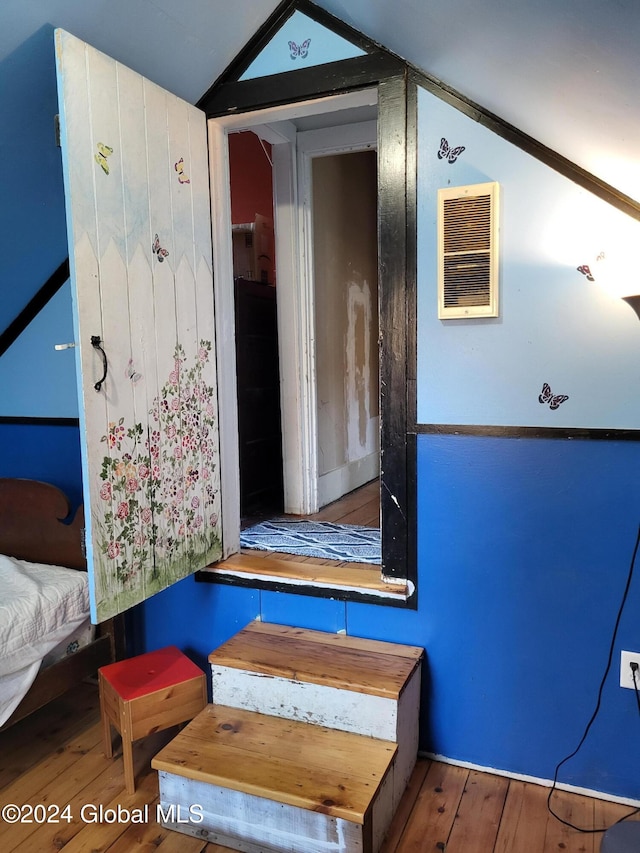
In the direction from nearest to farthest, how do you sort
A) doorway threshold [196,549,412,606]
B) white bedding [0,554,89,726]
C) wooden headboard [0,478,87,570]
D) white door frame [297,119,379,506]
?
1. white bedding [0,554,89,726]
2. doorway threshold [196,549,412,606]
3. wooden headboard [0,478,87,570]
4. white door frame [297,119,379,506]

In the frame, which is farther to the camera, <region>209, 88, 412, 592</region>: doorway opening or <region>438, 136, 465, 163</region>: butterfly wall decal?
<region>209, 88, 412, 592</region>: doorway opening

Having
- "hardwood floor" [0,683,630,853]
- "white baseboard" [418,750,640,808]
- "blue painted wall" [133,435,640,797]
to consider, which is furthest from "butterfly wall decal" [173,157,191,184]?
"white baseboard" [418,750,640,808]

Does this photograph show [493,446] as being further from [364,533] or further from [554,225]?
[364,533]

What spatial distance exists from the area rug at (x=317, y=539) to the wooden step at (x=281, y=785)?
68 cm

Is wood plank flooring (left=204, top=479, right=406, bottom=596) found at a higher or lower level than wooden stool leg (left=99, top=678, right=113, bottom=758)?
higher

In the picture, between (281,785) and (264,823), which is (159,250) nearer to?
(281,785)

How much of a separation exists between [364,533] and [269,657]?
2.98 ft

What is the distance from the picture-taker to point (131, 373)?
175 cm

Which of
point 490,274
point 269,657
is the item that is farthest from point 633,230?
point 269,657

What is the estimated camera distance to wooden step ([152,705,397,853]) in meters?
1.55

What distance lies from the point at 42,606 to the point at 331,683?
0.98 m

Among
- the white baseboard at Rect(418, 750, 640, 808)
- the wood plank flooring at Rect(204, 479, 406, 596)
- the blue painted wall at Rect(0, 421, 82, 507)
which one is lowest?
the white baseboard at Rect(418, 750, 640, 808)

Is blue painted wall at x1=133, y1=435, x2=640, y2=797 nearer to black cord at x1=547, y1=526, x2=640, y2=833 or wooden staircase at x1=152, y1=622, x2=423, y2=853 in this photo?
black cord at x1=547, y1=526, x2=640, y2=833

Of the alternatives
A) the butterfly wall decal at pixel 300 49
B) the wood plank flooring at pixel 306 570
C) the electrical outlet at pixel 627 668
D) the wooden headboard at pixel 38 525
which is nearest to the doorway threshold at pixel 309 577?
the wood plank flooring at pixel 306 570
